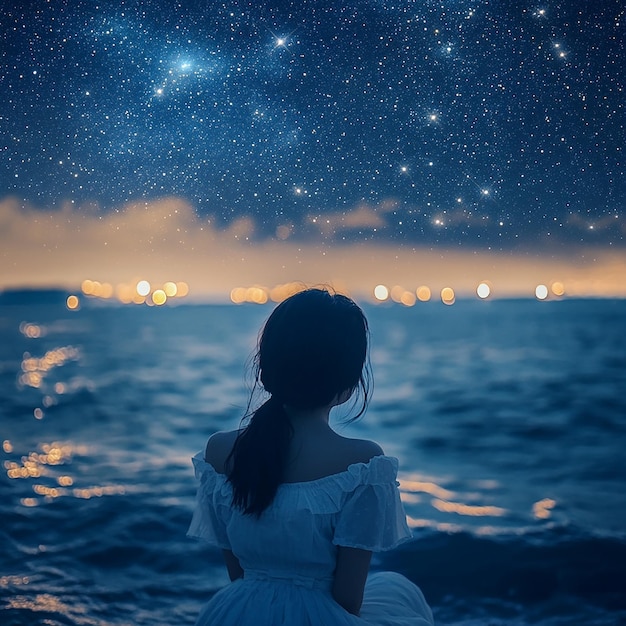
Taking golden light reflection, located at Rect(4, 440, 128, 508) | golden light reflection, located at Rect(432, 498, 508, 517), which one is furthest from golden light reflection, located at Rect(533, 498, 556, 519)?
golden light reflection, located at Rect(4, 440, 128, 508)

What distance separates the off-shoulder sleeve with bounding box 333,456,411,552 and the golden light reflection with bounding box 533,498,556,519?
402cm

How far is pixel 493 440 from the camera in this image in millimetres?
9359

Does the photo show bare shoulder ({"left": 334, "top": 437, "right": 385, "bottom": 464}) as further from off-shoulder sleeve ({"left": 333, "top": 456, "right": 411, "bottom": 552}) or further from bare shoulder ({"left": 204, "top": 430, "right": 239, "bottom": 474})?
bare shoulder ({"left": 204, "top": 430, "right": 239, "bottom": 474})

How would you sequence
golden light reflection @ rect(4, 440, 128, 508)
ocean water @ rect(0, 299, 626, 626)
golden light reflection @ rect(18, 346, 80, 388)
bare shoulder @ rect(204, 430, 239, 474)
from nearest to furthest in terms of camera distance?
bare shoulder @ rect(204, 430, 239, 474) → ocean water @ rect(0, 299, 626, 626) → golden light reflection @ rect(4, 440, 128, 508) → golden light reflection @ rect(18, 346, 80, 388)

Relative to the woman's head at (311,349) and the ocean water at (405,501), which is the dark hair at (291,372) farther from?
the ocean water at (405,501)

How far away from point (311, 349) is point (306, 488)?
0.34m

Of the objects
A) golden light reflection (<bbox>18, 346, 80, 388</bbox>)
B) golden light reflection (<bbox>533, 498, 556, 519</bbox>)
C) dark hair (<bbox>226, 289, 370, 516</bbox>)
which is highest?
dark hair (<bbox>226, 289, 370, 516</bbox>)

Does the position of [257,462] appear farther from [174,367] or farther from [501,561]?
[174,367]

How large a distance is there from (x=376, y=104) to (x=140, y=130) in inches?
71.4

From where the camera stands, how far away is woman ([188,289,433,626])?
5.18 feet

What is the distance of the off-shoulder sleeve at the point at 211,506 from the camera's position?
1746 millimetres

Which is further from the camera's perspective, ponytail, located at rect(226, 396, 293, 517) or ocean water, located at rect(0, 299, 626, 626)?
ocean water, located at rect(0, 299, 626, 626)

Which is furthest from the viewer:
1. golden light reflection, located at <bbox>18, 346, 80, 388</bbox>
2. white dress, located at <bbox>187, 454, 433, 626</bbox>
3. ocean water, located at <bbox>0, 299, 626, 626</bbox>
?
golden light reflection, located at <bbox>18, 346, 80, 388</bbox>

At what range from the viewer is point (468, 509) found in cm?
537
